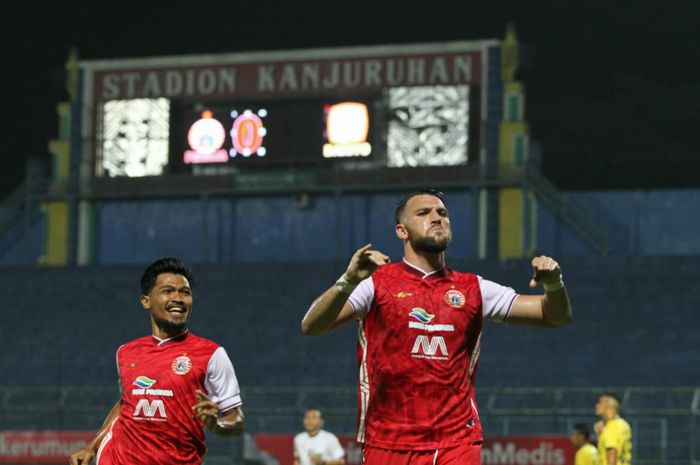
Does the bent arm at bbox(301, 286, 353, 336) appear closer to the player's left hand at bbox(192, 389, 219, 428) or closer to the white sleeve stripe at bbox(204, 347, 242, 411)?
the player's left hand at bbox(192, 389, 219, 428)

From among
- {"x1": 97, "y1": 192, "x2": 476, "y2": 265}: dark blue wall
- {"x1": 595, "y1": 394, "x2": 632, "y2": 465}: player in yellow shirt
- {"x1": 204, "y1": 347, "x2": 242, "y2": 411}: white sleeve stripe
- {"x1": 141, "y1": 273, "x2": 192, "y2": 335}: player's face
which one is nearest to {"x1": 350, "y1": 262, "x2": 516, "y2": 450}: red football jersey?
{"x1": 204, "y1": 347, "x2": 242, "y2": 411}: white sleeve stripe

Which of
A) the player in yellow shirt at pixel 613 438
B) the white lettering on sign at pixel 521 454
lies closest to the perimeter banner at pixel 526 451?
the white lettering on sign at pixel 521 454

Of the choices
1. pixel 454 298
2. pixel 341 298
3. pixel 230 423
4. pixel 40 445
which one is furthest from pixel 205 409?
pixel 40 445

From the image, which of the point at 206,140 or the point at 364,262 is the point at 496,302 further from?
the point at 206,140

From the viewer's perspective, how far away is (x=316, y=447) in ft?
54.8

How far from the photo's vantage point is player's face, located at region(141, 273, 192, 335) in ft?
24.7

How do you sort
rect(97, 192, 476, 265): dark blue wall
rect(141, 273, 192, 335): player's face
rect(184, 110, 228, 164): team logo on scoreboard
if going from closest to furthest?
rect(141, 273, 192, 335): player's face < rect(184, 110, 228, 164): team logo on scoreboard < rect(97, 192, 476, 265): dark blue wall

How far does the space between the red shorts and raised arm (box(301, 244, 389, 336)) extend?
689mm

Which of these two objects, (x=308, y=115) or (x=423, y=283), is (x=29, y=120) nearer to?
(x=308, y=115)

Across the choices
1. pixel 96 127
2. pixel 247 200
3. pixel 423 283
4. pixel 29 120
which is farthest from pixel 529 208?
pixel 423 283

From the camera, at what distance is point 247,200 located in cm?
3547

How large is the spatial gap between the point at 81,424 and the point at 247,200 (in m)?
11.3

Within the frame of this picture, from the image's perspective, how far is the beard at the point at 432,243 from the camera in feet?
22.1

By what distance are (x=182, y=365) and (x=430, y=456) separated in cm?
149
